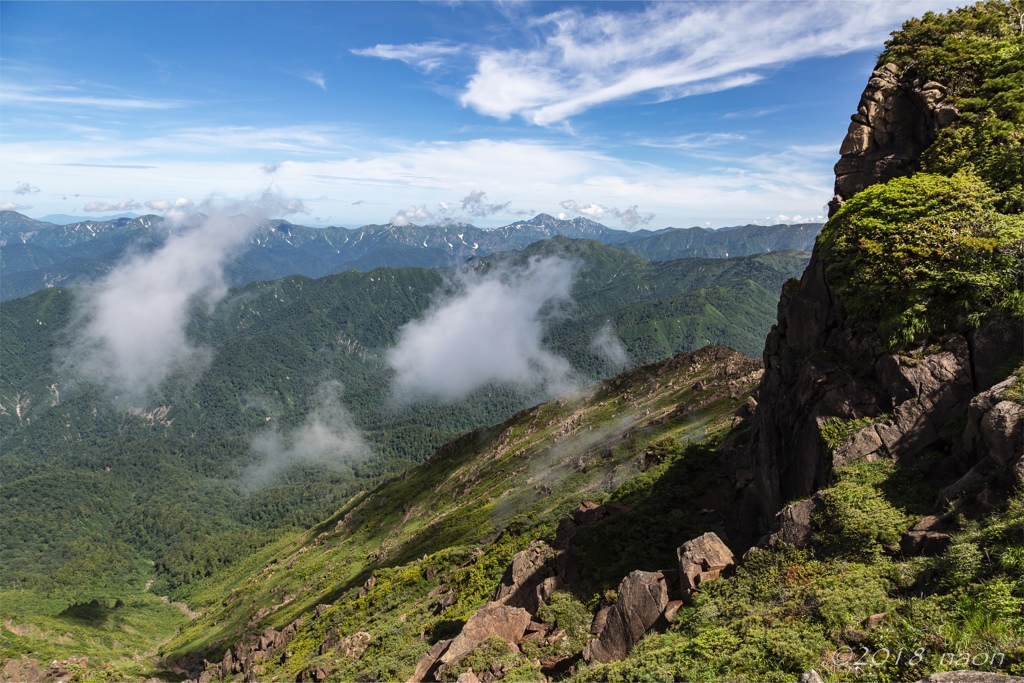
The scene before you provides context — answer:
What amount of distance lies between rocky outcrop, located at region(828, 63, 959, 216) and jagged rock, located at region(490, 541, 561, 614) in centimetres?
2338

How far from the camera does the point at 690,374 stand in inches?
4675

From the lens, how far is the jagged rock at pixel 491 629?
71.3 feet

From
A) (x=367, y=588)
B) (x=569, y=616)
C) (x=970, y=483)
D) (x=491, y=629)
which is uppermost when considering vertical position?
(x=970, y=483)

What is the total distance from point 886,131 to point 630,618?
2596 cm

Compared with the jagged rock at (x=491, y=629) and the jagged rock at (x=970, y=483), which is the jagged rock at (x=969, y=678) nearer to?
the jagged rock at (x=970, y=483)

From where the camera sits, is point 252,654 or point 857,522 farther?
point 252,654

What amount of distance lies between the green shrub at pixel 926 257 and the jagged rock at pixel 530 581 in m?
18.7

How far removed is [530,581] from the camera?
1108 inches

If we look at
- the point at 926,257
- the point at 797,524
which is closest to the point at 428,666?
the point at 797,524

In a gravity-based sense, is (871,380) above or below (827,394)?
above

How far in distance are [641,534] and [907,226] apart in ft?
60.4

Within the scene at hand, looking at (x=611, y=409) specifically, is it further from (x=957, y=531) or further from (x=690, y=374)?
(x=957, y=531)

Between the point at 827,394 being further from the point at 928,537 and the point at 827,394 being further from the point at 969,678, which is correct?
the point at 969,678

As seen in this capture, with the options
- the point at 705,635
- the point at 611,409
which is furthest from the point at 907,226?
the point at 611,409
